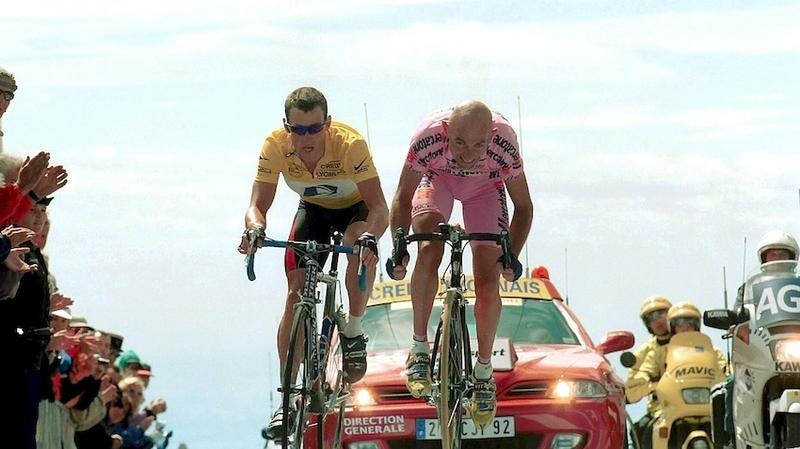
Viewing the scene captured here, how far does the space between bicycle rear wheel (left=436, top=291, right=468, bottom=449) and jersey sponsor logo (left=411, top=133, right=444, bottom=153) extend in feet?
3.63

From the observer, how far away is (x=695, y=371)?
61.4ft

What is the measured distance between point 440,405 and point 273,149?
2.15 metres

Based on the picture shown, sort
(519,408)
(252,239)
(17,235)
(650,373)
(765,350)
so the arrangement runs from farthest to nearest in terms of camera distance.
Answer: (650,373) < (519,408) < (765,350) < (252,239) < (17,235)

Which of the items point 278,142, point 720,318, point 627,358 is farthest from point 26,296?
point 627,358

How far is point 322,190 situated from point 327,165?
0.61ft

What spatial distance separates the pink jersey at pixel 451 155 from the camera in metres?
14.0

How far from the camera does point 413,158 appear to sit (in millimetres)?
14117

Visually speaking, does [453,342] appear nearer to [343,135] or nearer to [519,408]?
[519,408]

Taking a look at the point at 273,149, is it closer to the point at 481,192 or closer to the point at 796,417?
the point at 481,192

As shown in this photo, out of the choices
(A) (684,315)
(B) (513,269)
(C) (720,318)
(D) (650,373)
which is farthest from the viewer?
(D) (650,373)

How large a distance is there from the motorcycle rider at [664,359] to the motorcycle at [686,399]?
0.85 ft

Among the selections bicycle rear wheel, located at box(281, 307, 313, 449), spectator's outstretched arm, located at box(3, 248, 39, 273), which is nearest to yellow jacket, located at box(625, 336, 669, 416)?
bicycle rear wheel, located at box(281, 307, 313, 449)

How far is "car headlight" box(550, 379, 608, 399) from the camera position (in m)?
14.8

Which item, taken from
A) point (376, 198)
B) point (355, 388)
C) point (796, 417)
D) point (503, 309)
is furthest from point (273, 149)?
point (796, 417)
